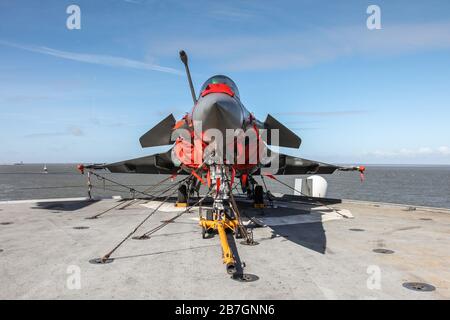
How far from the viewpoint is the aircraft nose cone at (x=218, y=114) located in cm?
802

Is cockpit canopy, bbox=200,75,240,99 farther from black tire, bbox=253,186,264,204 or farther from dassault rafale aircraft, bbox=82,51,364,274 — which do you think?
black tire, bbox=253,186,264,204

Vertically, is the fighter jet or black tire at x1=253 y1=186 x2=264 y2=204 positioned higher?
the fighter jet

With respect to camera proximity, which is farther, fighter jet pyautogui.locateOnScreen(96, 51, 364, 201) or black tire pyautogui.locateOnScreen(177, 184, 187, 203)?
black tire pyautogui.locateOnScreen(177, 184, 187, 203)

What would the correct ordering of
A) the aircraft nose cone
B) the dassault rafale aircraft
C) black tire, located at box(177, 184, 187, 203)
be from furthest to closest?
1. black tire, located at box(177, 184, 187, 203)
2. the dassault rafale aircraft
3. the aircraft nose cone

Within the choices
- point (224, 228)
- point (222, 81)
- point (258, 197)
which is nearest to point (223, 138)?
point (224, 228)

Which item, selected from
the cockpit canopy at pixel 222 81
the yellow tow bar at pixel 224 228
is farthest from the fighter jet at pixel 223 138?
the yellow tow bar at pixel 224 228

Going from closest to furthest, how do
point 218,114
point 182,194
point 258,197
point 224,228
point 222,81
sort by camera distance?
point 218,114, point 224,228, point 222,81, point 258,197, point 182,194

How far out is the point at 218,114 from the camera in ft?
26.2

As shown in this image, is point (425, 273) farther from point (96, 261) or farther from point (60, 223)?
point (60, 223)

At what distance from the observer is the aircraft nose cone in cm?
802

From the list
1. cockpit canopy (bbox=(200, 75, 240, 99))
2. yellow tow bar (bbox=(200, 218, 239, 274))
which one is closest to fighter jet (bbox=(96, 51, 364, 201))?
cockpit canopy (bbox=(200, 75, 240, 99))

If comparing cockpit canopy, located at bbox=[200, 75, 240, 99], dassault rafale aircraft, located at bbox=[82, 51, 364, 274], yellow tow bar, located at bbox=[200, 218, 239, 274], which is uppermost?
cockpit canopy, located at bbox=[200, 75, 240, 99]

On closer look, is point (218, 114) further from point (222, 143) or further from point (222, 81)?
point (222, 81)
